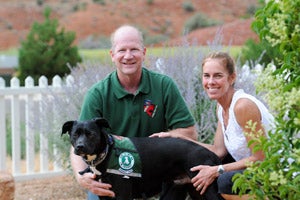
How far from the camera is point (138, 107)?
4547 mm

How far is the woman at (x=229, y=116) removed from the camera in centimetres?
401

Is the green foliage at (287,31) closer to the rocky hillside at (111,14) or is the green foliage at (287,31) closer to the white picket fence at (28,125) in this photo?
the white picket fence at (28,125)

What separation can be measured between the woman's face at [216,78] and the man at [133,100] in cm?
45

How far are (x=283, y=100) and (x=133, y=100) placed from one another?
1999mm

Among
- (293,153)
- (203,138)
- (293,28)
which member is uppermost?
(293,28)

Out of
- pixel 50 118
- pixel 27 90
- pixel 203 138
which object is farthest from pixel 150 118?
pixel 27 90

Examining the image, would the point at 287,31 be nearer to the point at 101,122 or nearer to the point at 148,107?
the point at 101,122

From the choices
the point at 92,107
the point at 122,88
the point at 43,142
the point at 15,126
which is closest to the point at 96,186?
the point at 92,107

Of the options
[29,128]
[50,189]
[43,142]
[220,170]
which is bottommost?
[50,189]

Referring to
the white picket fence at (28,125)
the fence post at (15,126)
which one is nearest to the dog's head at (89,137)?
the white picket fence at (28,125)

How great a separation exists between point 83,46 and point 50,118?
79.6 feet

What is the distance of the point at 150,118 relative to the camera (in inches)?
180

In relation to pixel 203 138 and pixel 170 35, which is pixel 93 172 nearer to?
pixel 203 138

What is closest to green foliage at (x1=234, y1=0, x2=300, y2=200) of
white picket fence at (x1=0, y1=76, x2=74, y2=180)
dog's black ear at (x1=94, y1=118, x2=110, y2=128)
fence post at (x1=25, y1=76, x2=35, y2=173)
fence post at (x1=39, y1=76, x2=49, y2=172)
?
dog's black ear at (x1=94, y1=118, x2=110, y2=128)
